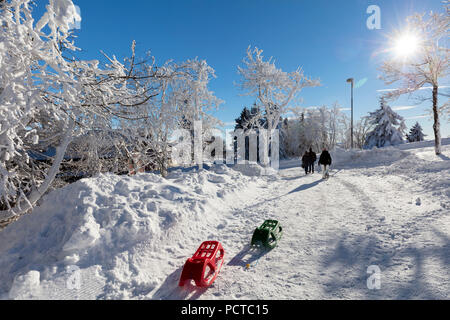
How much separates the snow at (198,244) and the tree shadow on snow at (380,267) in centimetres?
1

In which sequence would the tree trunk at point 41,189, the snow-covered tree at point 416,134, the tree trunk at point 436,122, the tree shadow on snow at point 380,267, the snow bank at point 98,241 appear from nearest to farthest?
the tree shadow on snow at point 380,267 < the snow bank at point 98,241 < the tree trunk at point 41,189 < the tree trunk at point 436,122 < the snow-covered tree at point 416,134

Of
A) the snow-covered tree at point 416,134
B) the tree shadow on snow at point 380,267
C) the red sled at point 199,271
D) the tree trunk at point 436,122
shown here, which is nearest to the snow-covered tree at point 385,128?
the snow-covered tree at point 416,134

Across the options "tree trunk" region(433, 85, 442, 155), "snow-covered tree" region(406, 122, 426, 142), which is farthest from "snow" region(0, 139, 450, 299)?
A: "snow-covered tree" region(406, 122, 426, 142)

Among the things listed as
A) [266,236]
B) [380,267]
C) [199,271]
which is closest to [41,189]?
[199,271]

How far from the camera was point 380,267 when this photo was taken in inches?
126

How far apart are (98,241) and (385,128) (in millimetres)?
38628

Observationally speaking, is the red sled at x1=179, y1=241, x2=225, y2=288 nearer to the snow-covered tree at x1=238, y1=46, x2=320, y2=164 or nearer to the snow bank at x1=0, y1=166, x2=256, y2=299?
the snow bank at x1=0, y1=166, x2=256, y2=299

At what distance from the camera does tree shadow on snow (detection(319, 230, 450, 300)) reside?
2650 mm

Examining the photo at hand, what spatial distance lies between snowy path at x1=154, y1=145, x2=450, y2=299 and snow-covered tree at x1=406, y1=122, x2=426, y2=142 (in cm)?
4123

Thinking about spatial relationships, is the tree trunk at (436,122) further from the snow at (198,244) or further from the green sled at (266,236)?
the green sled at (266,236)

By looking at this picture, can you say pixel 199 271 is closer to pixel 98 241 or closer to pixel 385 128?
pixel 98 241

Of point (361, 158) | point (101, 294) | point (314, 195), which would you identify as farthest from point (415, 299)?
point (361, 158)

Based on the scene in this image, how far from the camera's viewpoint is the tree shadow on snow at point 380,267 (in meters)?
2.65
